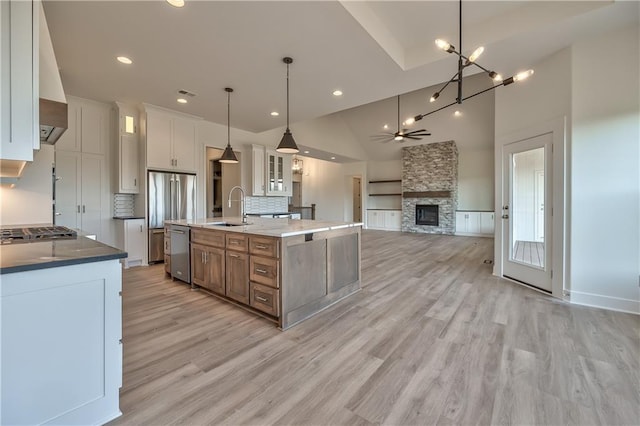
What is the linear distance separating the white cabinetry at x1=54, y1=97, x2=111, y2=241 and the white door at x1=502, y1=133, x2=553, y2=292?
21.2 ft

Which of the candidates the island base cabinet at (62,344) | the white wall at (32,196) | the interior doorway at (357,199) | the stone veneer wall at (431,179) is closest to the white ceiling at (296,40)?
the white wall at (32,196)

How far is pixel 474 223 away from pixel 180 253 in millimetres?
8595

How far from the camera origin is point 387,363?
1896 mm

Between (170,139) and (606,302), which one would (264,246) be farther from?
(170,139)

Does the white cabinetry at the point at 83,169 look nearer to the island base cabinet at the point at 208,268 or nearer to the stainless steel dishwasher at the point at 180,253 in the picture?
the stainless steel dishwasher at the point at 180,253

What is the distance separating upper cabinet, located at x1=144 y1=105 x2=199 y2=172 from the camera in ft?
15.6

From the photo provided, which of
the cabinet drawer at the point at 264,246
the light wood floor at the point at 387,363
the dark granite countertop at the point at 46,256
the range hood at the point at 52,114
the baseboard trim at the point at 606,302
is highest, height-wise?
the range hood at the point at 52,114

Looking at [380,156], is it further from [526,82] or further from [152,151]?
[152,151]

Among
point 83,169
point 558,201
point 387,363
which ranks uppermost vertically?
point 83,169

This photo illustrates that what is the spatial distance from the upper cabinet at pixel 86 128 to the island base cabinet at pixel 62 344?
4.37m

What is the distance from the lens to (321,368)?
1.84 meters

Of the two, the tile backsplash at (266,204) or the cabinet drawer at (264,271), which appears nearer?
the cabinet drawer at (264,271)

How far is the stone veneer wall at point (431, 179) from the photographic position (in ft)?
29.4

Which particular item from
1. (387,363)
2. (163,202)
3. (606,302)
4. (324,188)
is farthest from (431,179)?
(387,363)
